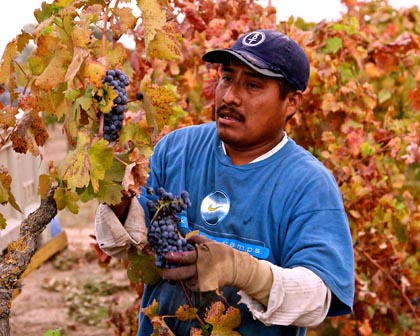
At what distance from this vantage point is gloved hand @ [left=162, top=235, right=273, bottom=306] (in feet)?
6.96

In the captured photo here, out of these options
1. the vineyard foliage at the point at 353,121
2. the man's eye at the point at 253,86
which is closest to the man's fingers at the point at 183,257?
the man's eye at the point at 253,86

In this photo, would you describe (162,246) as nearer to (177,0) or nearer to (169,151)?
(169,151)

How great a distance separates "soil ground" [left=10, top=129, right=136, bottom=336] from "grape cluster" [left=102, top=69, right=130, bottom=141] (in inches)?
131

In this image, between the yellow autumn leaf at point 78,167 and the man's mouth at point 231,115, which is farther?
the man's mouth at point 231,115

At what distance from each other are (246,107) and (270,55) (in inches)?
7.1

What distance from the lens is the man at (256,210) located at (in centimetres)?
222

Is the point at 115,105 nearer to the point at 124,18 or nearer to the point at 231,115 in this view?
the point at 124,18

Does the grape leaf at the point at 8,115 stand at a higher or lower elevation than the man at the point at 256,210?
higher

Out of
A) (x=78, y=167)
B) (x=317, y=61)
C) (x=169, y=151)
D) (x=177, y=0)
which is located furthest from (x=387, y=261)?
(x=78, y=167)

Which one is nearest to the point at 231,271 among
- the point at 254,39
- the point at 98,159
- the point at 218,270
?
the point at 218,270

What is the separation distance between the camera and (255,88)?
251 cm

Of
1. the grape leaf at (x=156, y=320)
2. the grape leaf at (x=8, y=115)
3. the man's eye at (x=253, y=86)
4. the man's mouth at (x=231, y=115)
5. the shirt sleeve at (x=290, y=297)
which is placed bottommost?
the grape leaf at (x=156, y=320)

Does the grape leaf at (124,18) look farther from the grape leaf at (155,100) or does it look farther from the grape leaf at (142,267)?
the grape leaf at (142,267)

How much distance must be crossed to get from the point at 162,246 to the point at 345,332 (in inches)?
111
